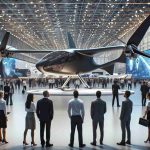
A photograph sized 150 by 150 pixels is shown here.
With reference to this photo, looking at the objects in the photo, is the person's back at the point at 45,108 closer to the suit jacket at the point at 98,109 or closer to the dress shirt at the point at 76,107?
the dress shirt at the point at 76,107

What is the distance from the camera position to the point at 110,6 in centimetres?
4541

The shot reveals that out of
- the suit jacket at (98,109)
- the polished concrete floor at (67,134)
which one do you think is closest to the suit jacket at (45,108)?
the polished concrete floor at (67,134)

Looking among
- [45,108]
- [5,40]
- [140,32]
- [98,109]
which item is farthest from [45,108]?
[5,40]

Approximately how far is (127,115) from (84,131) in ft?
8.13

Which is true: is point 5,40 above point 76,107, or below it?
above

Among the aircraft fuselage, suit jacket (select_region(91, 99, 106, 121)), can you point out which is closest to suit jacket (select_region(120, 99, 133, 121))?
suit jacket (select_region(91, 99, 106, 121))

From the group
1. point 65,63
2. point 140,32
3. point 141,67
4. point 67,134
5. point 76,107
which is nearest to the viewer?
point 76,107

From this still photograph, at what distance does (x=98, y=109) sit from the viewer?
9.49 metres

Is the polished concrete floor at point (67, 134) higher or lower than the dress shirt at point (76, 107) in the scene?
lower

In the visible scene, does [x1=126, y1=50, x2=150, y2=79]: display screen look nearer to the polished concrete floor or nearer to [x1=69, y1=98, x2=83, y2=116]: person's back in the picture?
the polished concrete floor

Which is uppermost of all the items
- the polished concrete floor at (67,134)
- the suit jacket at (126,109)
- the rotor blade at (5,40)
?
the rotor blade at (5,40)

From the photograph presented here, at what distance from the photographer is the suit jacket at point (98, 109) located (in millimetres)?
9461

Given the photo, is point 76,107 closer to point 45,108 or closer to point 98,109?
point 98,109

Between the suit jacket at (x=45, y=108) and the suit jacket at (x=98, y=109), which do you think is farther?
the suit jacket at (x=98, y=109)
